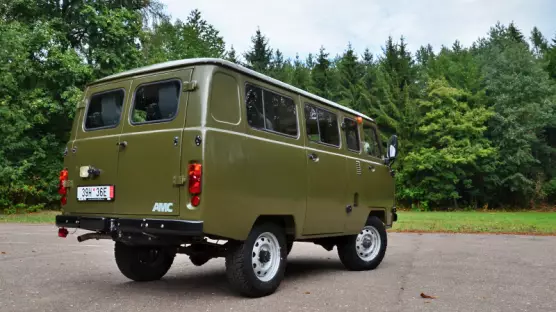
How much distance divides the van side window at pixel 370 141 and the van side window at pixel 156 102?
3.65m

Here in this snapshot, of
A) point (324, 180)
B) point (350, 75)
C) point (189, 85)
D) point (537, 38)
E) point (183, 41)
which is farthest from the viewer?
point (537, 38)

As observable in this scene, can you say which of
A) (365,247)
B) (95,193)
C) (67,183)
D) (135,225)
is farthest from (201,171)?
(365,247)

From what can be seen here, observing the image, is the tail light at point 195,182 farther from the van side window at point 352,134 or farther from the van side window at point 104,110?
the van side window at point 352,134

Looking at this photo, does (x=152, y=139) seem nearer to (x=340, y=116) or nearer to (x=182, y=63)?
(x=182, y=63)

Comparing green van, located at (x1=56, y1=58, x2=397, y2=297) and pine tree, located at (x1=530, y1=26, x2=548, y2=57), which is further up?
pine tree, located at (x1=530, y1=26, x2=548, y2=57)

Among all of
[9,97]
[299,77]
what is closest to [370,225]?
[9,97]

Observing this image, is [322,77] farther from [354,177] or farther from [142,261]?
[142,261]

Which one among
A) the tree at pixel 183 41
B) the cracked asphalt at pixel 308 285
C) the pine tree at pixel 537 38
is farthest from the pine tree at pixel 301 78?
the cracked asphalt at pixel 308 285

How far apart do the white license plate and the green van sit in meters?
0.01

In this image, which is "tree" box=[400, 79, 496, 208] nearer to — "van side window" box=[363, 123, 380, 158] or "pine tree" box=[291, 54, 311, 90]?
"pine tree" box=[291, 54, 311, 90]

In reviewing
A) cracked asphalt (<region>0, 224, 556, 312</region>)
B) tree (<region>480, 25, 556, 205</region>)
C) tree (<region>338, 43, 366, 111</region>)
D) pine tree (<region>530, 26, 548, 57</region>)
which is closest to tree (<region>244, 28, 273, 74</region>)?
tree (<region>338, 43, 366, 111</region>)

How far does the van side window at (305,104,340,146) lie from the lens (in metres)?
6.60

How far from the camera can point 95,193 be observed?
5.46 m

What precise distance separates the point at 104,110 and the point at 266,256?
2.53m
